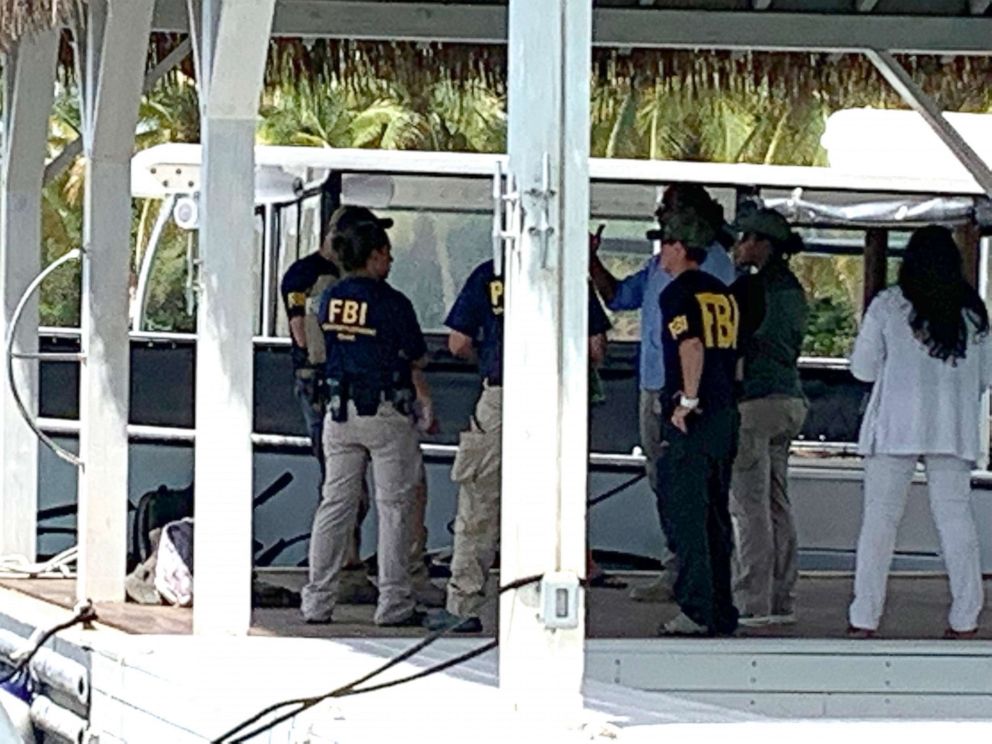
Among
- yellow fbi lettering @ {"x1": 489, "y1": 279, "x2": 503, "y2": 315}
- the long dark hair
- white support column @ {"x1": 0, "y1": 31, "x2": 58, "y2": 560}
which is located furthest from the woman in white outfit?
white support column @ {"x1": 0, "y1": 31, "x2": 58, "y2": 560}

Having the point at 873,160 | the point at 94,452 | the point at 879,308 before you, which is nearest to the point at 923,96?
the point at 879,308

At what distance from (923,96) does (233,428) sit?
4.38 meters

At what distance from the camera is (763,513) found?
1046cm

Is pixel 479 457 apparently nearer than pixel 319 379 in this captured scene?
Yes

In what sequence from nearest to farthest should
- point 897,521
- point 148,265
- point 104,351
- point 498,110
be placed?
point 897,521 → point 104,351 → point 148,265 → point 498,110

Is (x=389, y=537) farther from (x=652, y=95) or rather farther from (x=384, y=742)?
(x=652, y=95)

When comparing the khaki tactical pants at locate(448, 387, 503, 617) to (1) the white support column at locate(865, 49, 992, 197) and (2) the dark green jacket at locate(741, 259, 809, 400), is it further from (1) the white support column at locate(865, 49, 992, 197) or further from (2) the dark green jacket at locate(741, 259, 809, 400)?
(1) the white support column at locate(865, 49, 992, 197)

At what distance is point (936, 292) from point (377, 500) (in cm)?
250

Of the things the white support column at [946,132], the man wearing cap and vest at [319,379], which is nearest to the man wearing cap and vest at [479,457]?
the man wearing cap and vest at [319,379]

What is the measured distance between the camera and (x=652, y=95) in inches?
624

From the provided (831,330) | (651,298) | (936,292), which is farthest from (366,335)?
(831,330)

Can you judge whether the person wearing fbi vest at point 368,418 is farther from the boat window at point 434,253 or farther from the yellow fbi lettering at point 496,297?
the boat window at point 434,253

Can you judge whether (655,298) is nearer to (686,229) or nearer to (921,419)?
(686,229)

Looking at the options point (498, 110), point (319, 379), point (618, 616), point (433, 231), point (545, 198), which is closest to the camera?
point (545, 198)
